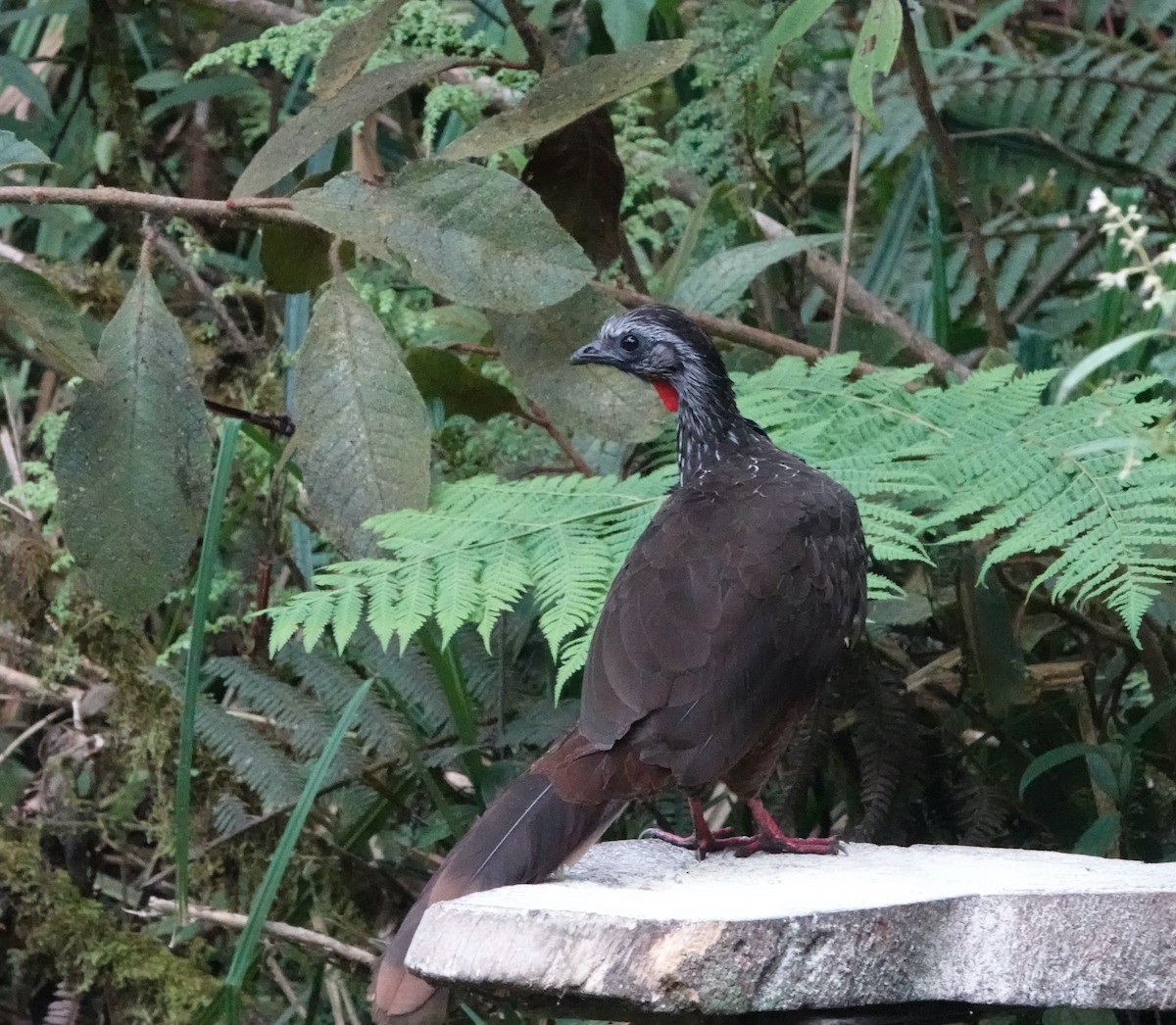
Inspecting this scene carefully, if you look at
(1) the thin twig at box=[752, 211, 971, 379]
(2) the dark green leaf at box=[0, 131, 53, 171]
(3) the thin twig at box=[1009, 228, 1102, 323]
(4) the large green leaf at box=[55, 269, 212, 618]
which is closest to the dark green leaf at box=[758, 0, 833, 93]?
(1) the thin twig at box=[752, 211, 971, 379]

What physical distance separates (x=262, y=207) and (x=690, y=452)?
3.20ft

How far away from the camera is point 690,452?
314 centimetres

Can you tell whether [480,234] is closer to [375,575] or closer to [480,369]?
[375,575]

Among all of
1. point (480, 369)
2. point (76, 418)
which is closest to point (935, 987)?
point (76, 418)

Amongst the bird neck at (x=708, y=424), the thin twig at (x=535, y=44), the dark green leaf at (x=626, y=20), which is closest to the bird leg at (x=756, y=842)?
the bird neck at (x=708, y=424)

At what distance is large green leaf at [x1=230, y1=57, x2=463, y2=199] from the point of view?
112 inches

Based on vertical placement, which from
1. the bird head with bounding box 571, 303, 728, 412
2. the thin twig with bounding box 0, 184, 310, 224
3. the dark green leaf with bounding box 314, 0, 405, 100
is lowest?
the bird head with bounding box 571, 303, 728, 412

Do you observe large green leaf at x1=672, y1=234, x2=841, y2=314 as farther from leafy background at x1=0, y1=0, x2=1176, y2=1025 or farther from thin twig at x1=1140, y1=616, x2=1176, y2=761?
thin twig at x1=1140, y1=616, x2=1176, y2=761

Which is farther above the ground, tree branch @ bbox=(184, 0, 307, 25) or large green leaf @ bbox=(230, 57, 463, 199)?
tree branch @ bbox=(184, 0, 307, 25)

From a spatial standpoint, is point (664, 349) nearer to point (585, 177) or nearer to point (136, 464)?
point (585, 177)

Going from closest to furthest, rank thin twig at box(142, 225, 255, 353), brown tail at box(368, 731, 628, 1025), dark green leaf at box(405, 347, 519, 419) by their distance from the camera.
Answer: brown tail at box(368, 731, 628, 1025) → dark green leaf at box(405, 347, 519, 419) → thin twig at box(142, 225, 255, 353)

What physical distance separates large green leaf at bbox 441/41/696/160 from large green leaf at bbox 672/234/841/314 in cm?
62

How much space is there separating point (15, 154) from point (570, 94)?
1.01 metres

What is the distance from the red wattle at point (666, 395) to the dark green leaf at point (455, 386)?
329 mm
